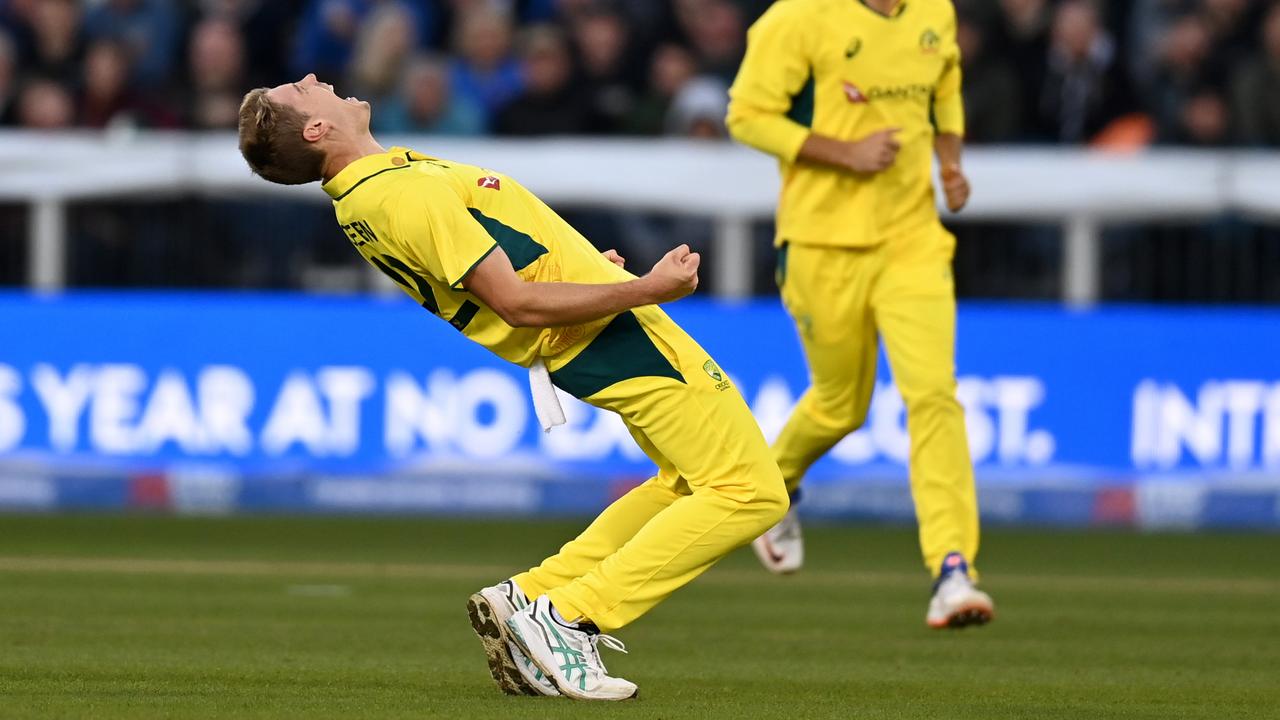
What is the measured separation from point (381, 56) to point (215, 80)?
1065mm

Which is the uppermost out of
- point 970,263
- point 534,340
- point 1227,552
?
point 534,340

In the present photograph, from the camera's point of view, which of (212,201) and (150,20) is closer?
(212,201)

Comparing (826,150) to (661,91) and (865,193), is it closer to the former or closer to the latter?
(865,193)

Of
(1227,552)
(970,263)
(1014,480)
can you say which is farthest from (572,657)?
(970,263)

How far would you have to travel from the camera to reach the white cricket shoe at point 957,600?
8078 mm

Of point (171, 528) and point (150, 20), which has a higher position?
point (150, 20)

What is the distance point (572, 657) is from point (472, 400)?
6.92 meters

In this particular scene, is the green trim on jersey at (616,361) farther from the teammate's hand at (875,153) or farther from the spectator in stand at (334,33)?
the spectator in stand at (334,33)

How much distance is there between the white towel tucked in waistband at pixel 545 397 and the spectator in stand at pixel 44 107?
9.08 meters

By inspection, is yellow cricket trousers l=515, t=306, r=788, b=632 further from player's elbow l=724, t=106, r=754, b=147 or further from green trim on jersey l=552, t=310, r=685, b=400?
player's elbow l=724, t=106, r=754, b=147

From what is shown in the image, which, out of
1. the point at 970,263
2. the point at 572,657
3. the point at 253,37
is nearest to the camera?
the point at 572,657

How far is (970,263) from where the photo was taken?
14188 millimetres

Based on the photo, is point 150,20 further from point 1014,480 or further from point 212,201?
point 1014,480

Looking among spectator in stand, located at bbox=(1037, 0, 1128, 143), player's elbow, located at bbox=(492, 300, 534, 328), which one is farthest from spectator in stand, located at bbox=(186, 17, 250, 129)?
player's elbow, located at bbox=(492, 300, 534, 328)
